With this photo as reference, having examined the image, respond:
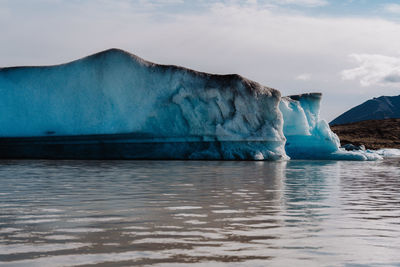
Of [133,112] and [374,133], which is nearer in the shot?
[133,112]

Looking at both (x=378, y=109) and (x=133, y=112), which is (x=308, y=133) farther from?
(x=378, y=109)

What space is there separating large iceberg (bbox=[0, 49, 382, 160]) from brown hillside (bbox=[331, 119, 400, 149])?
30.4 meters

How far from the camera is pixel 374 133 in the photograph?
2174 inches

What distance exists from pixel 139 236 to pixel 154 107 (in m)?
15.1

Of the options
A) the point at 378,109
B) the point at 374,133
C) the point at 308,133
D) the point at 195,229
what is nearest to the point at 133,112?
the point at 308,133

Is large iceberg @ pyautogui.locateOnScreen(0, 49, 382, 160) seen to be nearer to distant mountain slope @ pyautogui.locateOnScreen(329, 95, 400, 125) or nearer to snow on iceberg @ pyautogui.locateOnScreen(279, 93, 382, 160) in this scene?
Result: snow on iceberg @ pyautogui.locateOnScreen(279, 93, 382, 160)

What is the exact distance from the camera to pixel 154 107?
719 inches

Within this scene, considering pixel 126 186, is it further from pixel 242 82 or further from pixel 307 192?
pixel 242 82

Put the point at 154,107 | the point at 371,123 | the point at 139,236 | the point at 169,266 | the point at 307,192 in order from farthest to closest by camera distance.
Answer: the point at 371,123
the point at 154,107
the point at 307,192
the point at 139,236
the point at 169,266

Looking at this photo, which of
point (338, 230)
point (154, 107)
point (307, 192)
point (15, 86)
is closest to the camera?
point (338, 230)

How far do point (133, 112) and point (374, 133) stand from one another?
42.5 metres

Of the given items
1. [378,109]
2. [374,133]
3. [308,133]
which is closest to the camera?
[308,133]

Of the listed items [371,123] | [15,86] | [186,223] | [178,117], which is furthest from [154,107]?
[371,123]

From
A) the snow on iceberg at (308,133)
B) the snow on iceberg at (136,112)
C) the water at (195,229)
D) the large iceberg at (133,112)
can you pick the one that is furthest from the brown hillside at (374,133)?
the water at (195,229)
